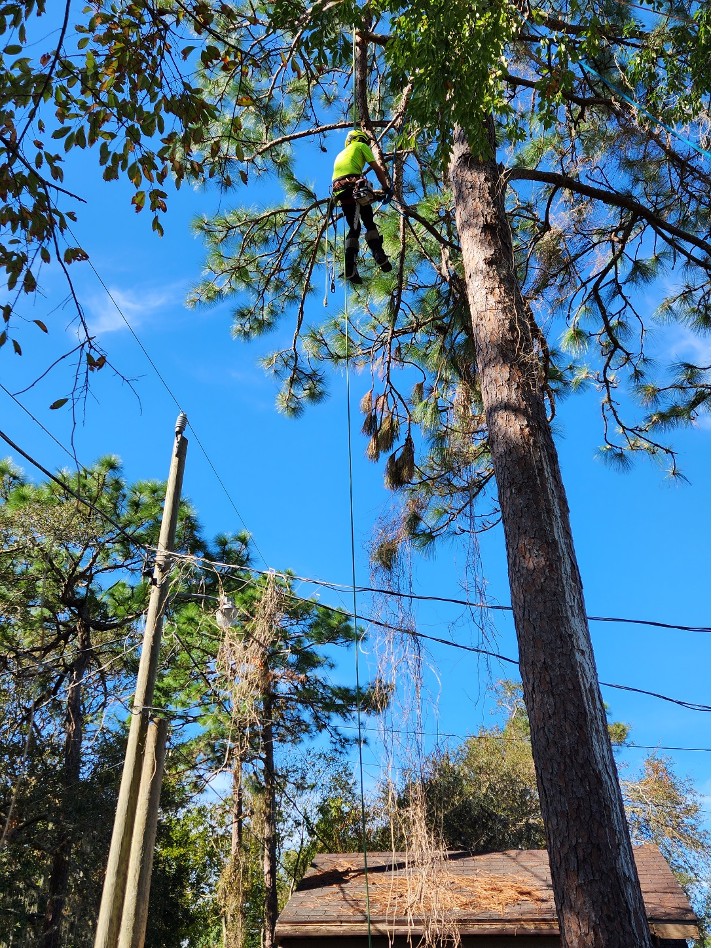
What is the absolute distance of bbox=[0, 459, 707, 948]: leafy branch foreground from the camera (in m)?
10.5

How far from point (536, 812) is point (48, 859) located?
31.3ft

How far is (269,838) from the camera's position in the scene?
12.3 metres

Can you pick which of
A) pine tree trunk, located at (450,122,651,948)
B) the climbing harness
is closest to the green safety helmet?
the climbing harness

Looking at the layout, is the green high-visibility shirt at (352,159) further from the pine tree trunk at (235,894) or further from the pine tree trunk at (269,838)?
the pine tree trunk at (269,838)

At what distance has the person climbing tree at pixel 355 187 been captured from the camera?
19.0 ft

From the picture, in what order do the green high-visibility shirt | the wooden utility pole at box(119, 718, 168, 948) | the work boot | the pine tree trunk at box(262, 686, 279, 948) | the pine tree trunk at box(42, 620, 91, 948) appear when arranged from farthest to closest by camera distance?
the pine tree trunk at box(262, 686, 279, 948)
the pine tree trunk at box(42, 620, 91, 948)
the work boot
the green high-visibility shirt
the wooden utility pole at box(119, 718, 168, 948)

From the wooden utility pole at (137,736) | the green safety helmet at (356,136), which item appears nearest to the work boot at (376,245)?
the green safety helmet at (356,136)

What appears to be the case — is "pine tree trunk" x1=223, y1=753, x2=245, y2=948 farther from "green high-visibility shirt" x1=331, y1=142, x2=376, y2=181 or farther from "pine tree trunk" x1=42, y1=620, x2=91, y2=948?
"green high-visibility shirt" x1=331, y1=142, x2=376, y2=181

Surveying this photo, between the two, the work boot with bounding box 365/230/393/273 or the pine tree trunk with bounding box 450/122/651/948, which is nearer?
the pine tree trunk with bounding box 450/122/651/948

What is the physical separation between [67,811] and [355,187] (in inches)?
361

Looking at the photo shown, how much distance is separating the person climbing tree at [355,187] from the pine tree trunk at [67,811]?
21.7 feet

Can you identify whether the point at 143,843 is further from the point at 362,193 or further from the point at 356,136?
the point at 356,136

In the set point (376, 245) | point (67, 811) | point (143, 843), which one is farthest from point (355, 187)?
point (67, 811)

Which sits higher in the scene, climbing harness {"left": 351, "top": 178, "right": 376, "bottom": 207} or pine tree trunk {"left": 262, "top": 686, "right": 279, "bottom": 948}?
climbing harness {"left": 351, "top": 178, "right": 376, "bottom": 207}
